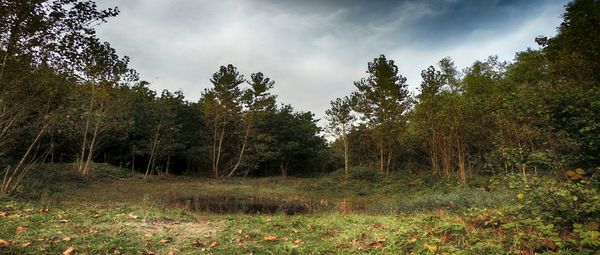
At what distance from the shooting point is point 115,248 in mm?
5609

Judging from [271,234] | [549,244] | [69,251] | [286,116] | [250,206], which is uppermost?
[286,116]

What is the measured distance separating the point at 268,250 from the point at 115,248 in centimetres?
248

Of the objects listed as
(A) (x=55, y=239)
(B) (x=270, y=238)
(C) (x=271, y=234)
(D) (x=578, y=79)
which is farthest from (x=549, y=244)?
(D) (x=578, y=79)

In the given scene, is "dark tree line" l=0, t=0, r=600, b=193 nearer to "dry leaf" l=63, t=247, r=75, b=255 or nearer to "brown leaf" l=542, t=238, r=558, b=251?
"brown leaf" l=542, t=238, r=558, b=251

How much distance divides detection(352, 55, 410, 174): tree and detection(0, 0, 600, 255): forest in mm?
113

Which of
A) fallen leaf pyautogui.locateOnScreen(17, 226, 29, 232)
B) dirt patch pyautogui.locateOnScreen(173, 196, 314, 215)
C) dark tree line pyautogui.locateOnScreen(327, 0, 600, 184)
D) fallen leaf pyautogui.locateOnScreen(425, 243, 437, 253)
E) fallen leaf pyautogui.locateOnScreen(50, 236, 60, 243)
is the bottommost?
dirt patch pyautogui.locateOnScreen(173, 196, 314, 215)

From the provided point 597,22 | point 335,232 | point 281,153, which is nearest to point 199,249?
point 335,232

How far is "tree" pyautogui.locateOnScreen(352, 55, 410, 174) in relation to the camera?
93.2 ft

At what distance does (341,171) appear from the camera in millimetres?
32156

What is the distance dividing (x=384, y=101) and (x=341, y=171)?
784cm

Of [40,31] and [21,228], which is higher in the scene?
[40,31]

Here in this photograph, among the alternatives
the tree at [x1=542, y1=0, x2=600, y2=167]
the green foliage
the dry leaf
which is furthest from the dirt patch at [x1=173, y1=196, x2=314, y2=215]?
the green foliage

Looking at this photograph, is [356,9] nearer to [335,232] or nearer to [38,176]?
[335,232]

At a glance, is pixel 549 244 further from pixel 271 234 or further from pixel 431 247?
pixel 271 234
